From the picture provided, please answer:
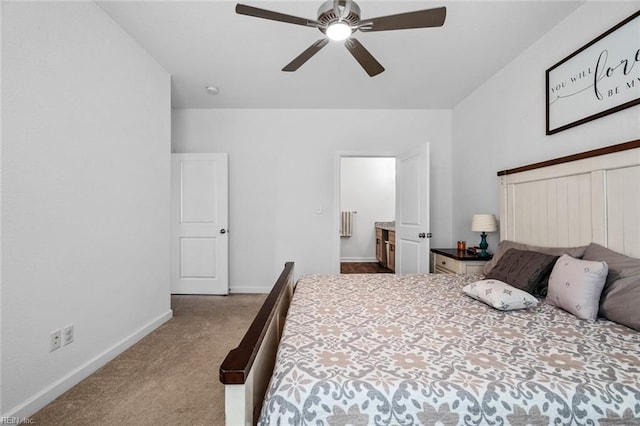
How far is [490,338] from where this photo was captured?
1.16 metres

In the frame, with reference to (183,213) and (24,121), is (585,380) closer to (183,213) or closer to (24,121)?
(24,121)

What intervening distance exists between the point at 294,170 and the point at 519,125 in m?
2.58

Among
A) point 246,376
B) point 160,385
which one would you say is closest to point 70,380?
point 160,385

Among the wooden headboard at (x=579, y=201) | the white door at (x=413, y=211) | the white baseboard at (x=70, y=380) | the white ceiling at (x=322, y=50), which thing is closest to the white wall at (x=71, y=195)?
the white baseboard at (x=70, y=380)

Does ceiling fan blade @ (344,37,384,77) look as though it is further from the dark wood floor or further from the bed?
the dark wood floor

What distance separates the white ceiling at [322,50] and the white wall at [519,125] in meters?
0.11

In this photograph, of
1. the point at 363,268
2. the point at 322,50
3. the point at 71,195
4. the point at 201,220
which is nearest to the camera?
the point at 71,195

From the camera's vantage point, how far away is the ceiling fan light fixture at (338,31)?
153 centimetres

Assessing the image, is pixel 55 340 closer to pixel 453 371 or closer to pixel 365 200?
pixel 453 371

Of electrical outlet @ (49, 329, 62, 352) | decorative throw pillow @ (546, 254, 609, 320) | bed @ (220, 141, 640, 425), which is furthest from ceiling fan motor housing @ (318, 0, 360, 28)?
electrical outlet @ (49, 329, 62, 352)

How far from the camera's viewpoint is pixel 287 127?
3977mm

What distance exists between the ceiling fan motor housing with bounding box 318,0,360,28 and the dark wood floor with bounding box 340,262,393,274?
4.32 meters

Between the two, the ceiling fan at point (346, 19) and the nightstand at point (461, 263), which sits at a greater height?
the ceiling fan at point (346, 19)

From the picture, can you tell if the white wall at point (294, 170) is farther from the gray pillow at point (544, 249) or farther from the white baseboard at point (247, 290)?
the gray pillow at point (544, 249)
